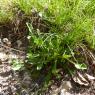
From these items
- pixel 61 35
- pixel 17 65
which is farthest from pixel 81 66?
pixel 17 65

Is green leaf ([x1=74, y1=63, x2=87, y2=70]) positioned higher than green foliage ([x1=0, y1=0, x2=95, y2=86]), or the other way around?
green foliage ([x1=0, y1=0, x2=95, y2=86])

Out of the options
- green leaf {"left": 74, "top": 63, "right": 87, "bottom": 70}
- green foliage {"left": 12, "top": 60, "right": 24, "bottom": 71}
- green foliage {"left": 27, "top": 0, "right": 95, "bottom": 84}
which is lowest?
green foliage {"left": 12, "top": 60, "right": 24, "bottom": 71}

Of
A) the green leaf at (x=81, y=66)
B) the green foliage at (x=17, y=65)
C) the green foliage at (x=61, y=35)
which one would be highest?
the green foliage at (x=61, y=35)

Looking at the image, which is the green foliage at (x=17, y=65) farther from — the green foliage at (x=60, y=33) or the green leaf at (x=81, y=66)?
the green leaf at (x=81, y=66)

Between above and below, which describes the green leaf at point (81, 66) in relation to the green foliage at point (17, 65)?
above

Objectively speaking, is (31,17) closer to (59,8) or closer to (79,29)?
(59,8)

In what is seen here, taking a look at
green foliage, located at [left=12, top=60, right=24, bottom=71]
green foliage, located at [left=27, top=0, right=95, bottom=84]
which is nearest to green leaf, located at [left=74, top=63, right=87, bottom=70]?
green foliage, located at [left=27, top=0, right=95, bottom=84]

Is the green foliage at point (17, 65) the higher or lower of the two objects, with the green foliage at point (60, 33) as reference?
lower

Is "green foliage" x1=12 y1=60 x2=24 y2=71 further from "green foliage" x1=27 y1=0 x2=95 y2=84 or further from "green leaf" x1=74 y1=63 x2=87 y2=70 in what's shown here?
"green leaf" x1=74 y1=63 x2=87 y2=70

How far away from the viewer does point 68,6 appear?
2.74m

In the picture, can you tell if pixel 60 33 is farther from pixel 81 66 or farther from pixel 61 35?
pixel 81 66

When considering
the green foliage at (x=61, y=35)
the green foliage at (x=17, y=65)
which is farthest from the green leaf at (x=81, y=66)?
the green foliage at (x=17, y=65)

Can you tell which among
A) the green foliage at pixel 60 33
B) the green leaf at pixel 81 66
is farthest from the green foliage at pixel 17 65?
the green leaf at pixel 81 66

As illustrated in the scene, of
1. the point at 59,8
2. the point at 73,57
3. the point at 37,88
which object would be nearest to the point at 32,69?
the point at 37,88
